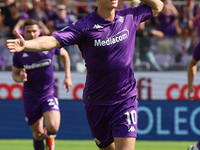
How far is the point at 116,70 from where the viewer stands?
21.5ft

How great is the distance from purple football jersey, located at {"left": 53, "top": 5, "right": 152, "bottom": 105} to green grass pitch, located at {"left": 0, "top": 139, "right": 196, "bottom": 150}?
5605mm

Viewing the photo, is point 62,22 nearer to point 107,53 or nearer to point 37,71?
point 37,71

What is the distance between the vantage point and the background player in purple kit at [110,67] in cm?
641

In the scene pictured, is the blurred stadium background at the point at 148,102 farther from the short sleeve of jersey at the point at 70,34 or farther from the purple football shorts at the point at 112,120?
the short sleeve of jersey at the point at 70,34

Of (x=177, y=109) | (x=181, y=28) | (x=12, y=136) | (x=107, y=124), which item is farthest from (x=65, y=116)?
(x=107, y=124)

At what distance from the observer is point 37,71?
959 cm

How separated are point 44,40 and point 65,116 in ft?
27.5

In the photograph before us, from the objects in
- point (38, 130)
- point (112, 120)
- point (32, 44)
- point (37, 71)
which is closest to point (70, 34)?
point (32, 44)

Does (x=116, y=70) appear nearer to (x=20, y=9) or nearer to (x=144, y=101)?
(x=144, y=101)

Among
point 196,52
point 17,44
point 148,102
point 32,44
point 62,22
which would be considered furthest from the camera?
point 62,22

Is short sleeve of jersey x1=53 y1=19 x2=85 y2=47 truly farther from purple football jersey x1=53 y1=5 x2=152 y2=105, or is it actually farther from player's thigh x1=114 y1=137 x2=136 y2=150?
player's thigh x1=114 y1=137 x2=136 y2=150

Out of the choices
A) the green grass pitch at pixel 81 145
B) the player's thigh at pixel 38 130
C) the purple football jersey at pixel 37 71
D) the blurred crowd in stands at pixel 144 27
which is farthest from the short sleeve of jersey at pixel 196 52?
the blurred crowd in stands at pixel 144 27

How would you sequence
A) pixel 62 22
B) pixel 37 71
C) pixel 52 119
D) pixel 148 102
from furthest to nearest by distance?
pixel 62 22 < pixel 148 102 < pixel 37 71 < pixel 52 119

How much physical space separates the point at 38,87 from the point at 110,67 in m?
3.44
